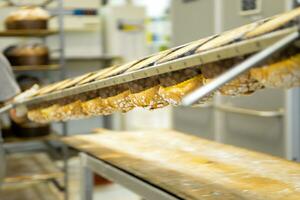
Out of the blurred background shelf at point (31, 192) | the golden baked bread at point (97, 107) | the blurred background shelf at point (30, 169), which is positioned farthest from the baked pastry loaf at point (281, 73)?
the blurred background shelf at point (31, 192)

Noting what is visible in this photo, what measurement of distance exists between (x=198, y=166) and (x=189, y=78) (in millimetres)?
593

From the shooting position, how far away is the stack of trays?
110 centimetres

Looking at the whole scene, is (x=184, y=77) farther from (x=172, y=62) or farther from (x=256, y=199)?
(x=256, y=199)

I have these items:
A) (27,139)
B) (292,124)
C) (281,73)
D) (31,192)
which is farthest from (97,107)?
(31,192)

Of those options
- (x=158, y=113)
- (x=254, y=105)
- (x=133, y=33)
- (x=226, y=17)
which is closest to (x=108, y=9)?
(x=133, y=33)

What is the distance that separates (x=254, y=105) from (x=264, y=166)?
122 cm

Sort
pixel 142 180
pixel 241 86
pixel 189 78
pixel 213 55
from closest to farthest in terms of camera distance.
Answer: pixel 213 55 < pixel 241 86 < pixel 189 78 < pixel 142 180

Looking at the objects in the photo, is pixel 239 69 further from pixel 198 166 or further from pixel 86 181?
pixel 86 181

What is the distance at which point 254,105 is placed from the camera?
9.80 feet

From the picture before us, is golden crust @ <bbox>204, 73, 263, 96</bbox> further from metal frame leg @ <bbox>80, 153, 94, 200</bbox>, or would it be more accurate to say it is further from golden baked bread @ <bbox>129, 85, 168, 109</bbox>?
metal frame leg @ <bbox>80, 153, 94, 200</bbox>

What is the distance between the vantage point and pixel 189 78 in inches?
55.7

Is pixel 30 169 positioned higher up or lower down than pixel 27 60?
lower down

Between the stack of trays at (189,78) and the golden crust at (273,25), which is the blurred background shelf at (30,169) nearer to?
the stack of trays at (189,78)

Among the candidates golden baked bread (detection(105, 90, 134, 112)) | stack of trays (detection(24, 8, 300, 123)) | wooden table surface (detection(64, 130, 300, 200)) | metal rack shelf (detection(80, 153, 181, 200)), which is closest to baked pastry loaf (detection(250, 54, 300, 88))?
stack of trays (detection(24, 8, 300, 123))
